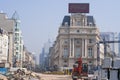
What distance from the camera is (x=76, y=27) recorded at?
15138cm

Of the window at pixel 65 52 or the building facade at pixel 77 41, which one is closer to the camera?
the building facade at pixel 77 41

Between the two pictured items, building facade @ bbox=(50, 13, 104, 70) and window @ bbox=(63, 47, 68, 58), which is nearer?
building facade @ bbox=(50, 13, 104, 70)

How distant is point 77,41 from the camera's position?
153250mm

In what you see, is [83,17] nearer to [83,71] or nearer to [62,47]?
[62,47]

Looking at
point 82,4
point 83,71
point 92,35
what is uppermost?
point 82,4

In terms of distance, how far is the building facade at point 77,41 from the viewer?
151000mm

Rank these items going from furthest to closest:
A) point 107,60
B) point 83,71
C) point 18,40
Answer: point 18,40, point 83,71, point 107,60

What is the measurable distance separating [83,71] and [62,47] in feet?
300

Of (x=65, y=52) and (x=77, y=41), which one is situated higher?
(x=77, y=41)

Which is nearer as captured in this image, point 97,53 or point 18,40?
point 97,53

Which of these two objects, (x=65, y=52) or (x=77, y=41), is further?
(x=77, y=41)

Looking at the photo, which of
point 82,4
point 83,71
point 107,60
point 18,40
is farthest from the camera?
point 18,40

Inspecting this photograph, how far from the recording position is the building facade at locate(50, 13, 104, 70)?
151 metres

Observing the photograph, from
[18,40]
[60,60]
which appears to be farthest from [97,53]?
[18,40]
